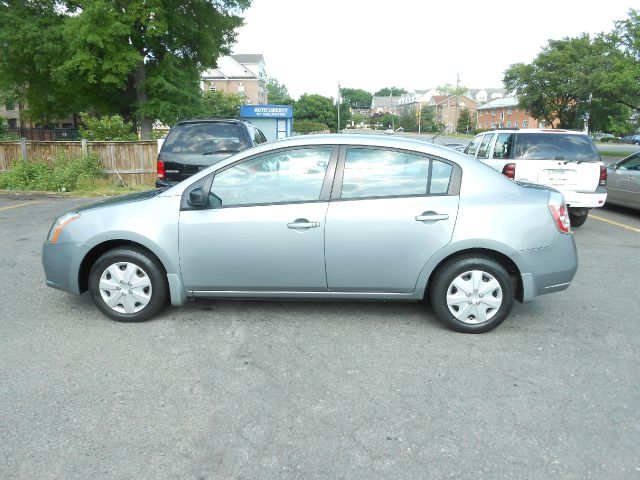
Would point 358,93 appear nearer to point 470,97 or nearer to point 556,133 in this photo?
point 470,97

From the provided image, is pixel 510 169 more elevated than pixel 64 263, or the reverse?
pixel 510 169

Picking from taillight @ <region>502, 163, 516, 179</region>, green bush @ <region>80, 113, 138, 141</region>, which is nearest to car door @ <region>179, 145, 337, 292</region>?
taillight @ <region>502, 163, 516, 179</region>

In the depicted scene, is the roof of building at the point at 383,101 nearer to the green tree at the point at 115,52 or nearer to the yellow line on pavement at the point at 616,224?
the green tree at the point at 115,52

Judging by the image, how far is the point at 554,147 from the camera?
8.60 meters

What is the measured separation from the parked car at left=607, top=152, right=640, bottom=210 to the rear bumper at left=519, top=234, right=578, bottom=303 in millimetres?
7437

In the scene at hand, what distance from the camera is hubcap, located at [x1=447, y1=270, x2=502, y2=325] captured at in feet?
13.7

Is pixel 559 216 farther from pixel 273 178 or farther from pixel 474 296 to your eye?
pixel 273 178

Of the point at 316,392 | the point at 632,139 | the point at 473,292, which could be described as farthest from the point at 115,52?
the point at 632,139

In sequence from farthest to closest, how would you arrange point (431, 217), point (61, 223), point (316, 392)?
1. point (61, 223)
2. point (431, 217)
3. point (316, 392)

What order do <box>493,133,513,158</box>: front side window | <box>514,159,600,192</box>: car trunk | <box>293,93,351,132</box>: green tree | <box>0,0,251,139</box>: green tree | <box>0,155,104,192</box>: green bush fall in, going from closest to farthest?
<box>514,159,600,192</box>: car trunk < <box>493,133,513,158</box>: front side window < <box>0,155,104,192</box>: green bush < <box>0,0,251,139</box>: green tree < <box>293,93,351,132</box>: green tree

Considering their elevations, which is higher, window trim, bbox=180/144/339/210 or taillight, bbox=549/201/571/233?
window trim, bbox=180/144/339/210

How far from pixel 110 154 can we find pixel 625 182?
1310 centimetres

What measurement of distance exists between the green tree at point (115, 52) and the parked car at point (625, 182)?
20.3 metres

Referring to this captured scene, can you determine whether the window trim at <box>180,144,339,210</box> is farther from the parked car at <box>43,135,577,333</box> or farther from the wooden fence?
the wooden fence
